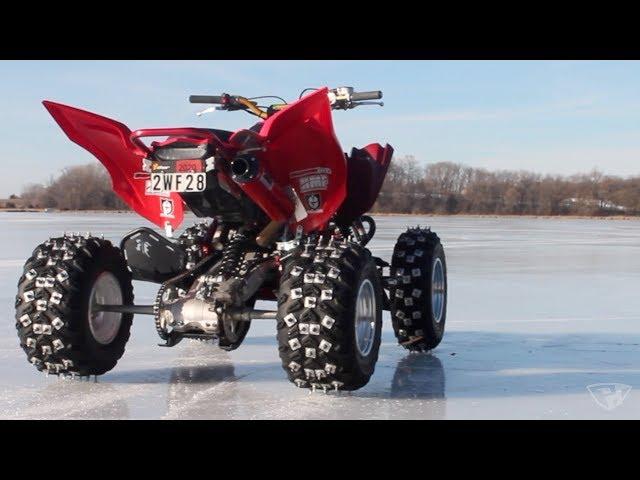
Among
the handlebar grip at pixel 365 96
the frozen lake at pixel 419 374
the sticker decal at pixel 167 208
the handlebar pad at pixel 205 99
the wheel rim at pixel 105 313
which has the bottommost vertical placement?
the frozen lake at pixel 419 374

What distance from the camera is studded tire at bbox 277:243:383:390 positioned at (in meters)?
4.45

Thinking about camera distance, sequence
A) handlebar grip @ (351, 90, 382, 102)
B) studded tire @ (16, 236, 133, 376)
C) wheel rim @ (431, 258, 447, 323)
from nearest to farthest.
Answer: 1. studded tire @ (16, 236, 133, 376)
2. handlebar grip @ (351, 90, 382, 102)
3. wheel rim @ (431, 258, 447, 323)

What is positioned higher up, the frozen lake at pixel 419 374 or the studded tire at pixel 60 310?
the studded tire at pixel 60 310

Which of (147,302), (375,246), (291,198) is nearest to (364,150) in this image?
(291,198)

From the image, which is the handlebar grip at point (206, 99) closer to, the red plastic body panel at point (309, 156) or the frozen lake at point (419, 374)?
the red plastic body panel at point (309, 156)

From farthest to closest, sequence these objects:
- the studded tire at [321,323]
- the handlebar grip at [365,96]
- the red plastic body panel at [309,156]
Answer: the handlebar grip at [365,96], the red plastic body panel at [309,156], the studded tire at [321,323]

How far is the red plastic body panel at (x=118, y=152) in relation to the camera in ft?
16.4

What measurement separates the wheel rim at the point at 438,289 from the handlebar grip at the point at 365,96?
1336mm

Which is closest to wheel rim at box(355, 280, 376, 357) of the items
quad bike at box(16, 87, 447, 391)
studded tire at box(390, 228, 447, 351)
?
quad bike at box(16, 87, 447, 391)

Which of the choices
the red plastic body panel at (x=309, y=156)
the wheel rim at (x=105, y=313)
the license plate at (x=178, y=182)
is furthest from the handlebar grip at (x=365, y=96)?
the wheel rim at (x=105, y=313)

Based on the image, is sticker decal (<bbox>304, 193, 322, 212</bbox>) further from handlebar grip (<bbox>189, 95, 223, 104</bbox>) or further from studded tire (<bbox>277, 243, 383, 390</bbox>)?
handlebar grip (<bbox>189, 95, 223, 104</bbox>)

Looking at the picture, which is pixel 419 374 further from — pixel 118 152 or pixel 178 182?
pixel 118 152

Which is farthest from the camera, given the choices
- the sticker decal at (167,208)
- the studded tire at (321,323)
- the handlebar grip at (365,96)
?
the handlebar grip at (365,96)
